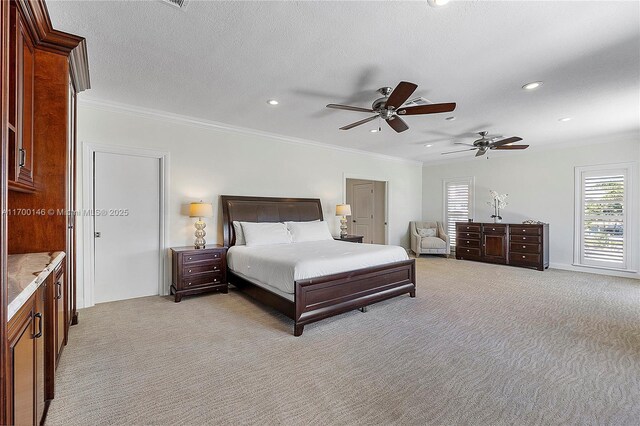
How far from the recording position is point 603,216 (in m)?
5.60

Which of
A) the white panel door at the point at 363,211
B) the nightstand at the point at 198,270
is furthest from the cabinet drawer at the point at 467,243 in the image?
the nightstand at the point at 198,270

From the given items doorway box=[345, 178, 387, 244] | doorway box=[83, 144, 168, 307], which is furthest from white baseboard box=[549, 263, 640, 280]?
doorway box=[83, 144, 168, 307]

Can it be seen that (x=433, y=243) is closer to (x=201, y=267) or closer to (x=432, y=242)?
(x=432, y=242)

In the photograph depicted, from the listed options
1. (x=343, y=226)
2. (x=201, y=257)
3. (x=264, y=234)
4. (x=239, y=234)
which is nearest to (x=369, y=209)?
(x=343, y=226)

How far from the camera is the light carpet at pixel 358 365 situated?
183 cm

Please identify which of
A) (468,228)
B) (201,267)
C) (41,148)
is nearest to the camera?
(41,148)

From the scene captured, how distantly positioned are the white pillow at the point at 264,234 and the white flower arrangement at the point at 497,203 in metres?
5.12

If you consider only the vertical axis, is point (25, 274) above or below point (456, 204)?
below

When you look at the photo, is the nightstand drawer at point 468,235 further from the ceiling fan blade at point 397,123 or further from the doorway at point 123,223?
the doorway at point 123,223

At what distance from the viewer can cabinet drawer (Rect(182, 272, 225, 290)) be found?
400 cm

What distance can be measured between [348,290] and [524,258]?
4.89 meters

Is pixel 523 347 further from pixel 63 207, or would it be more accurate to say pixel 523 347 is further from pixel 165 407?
pixel 63 207

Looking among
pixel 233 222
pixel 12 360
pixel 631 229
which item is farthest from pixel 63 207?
pixel 631 229

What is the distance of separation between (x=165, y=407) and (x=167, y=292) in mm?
2721
